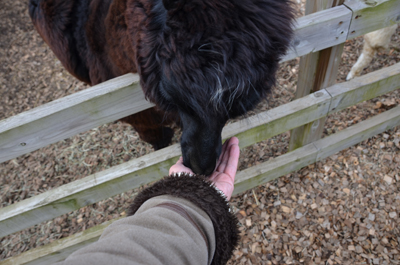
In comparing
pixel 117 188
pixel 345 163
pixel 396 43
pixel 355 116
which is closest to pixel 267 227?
pixel 345 163

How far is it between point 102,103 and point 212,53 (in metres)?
0.71

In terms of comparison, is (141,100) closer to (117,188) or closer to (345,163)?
(117,188)

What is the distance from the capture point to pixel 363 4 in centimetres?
159

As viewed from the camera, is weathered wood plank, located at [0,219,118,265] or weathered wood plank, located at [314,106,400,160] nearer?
weathered wood plank, located at [0,219,118,265]

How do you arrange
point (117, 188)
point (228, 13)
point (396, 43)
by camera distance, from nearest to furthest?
1. point (228, 13)
2. point (117, 188)
3. point (396, 43)

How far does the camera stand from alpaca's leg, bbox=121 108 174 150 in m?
2.26

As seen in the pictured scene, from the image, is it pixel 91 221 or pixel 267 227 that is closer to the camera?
pixel 267 227

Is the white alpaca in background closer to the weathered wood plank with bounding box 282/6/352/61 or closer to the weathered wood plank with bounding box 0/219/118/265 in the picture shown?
the weathered wood plank with bounding box 282/6/352/61

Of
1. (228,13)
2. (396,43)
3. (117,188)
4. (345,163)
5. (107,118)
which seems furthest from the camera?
(396,43)

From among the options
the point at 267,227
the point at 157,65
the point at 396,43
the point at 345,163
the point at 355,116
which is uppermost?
the point at 157,65

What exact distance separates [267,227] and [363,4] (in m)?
2.08

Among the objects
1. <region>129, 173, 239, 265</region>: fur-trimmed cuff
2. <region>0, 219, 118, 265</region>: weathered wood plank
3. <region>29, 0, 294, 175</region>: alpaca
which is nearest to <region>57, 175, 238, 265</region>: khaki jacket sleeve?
<region>129, 173, 239, 265</region>: fur-trimmed cuff

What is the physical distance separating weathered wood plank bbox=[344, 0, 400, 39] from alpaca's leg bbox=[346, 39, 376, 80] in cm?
172

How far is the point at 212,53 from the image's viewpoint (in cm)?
109
